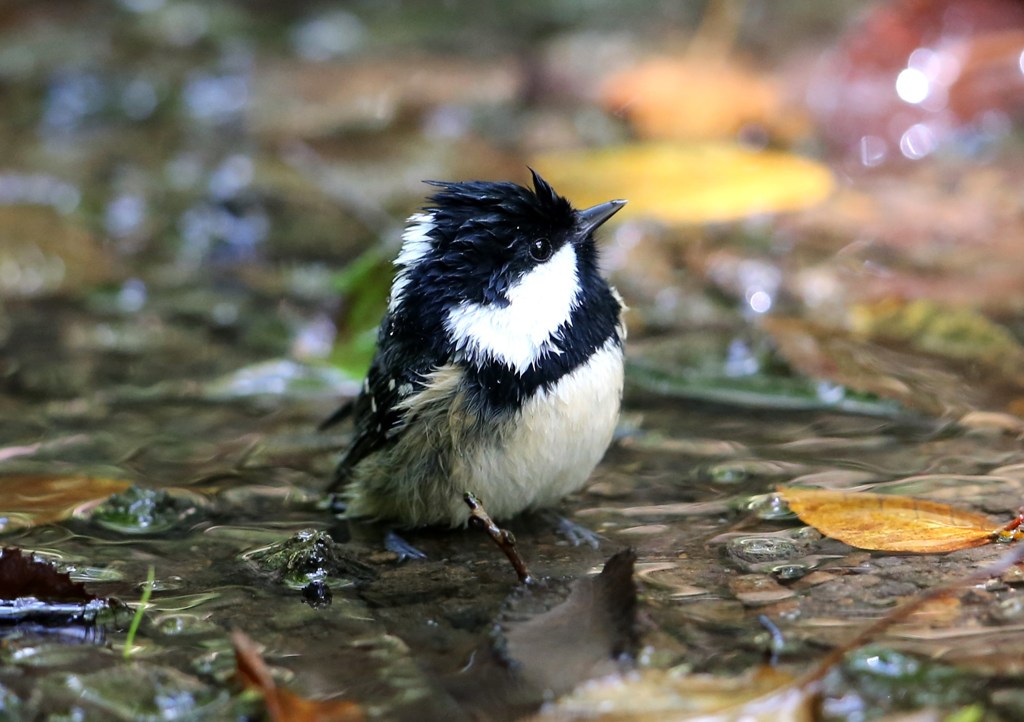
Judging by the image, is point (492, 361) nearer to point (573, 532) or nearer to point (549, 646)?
point (573, 532)

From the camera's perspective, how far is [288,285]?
5477mm

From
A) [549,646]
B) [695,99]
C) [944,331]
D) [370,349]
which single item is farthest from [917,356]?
[695,99]

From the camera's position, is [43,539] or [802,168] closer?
[43,539]

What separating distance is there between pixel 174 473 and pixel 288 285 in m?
1.84

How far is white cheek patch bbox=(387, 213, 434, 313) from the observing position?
11.1 ft

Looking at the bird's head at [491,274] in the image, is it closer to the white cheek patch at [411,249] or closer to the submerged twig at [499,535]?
the white cheek patch at [411,249]

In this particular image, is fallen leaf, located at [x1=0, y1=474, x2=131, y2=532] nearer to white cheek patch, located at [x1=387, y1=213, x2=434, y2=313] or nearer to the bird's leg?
white cheek patch, located at [x1=387, y1=213, x2=434, y2=313]

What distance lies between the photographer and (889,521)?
3002mm

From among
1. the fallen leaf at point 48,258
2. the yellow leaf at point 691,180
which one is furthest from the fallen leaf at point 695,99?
the fallen leaf at point 48,258

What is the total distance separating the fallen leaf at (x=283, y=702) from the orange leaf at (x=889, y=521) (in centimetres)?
132

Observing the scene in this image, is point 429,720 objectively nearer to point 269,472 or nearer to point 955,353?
point 269,472

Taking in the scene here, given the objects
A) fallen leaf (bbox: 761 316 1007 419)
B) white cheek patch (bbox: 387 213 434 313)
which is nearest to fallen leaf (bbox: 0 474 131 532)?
white cheek patch (bbox: 387 213 434 313)

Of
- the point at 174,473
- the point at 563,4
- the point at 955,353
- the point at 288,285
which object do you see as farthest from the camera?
the point at 563,4

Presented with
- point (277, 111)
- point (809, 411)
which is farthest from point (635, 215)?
point (277, 111)
